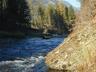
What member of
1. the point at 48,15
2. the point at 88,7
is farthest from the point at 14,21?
the point at 48,15

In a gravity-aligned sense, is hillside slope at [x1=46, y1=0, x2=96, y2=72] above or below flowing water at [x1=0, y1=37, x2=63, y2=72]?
above

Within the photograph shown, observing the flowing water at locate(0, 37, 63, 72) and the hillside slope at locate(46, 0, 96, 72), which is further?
the flowing water at locate(0, 37, 63, 72)

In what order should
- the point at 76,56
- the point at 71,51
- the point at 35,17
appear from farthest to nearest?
the point at 35,17
the point at 71,51
the point at 76,56

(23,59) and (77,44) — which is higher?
(77,44)

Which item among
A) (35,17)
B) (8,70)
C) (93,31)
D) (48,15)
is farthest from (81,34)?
(48,15)

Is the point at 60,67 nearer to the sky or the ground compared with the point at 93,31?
nearer to the ground

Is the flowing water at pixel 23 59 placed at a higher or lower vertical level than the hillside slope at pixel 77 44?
lower

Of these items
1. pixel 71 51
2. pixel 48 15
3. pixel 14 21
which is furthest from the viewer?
pixel 48 15

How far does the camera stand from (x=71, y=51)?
51.2 feet

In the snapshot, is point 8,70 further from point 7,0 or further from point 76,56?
point 7,0

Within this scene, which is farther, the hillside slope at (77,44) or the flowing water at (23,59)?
the flowing water at (23,59)

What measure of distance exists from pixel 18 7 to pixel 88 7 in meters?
50.7

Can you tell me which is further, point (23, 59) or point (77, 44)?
point (23, 59)

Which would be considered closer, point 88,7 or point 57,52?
point 57,52
